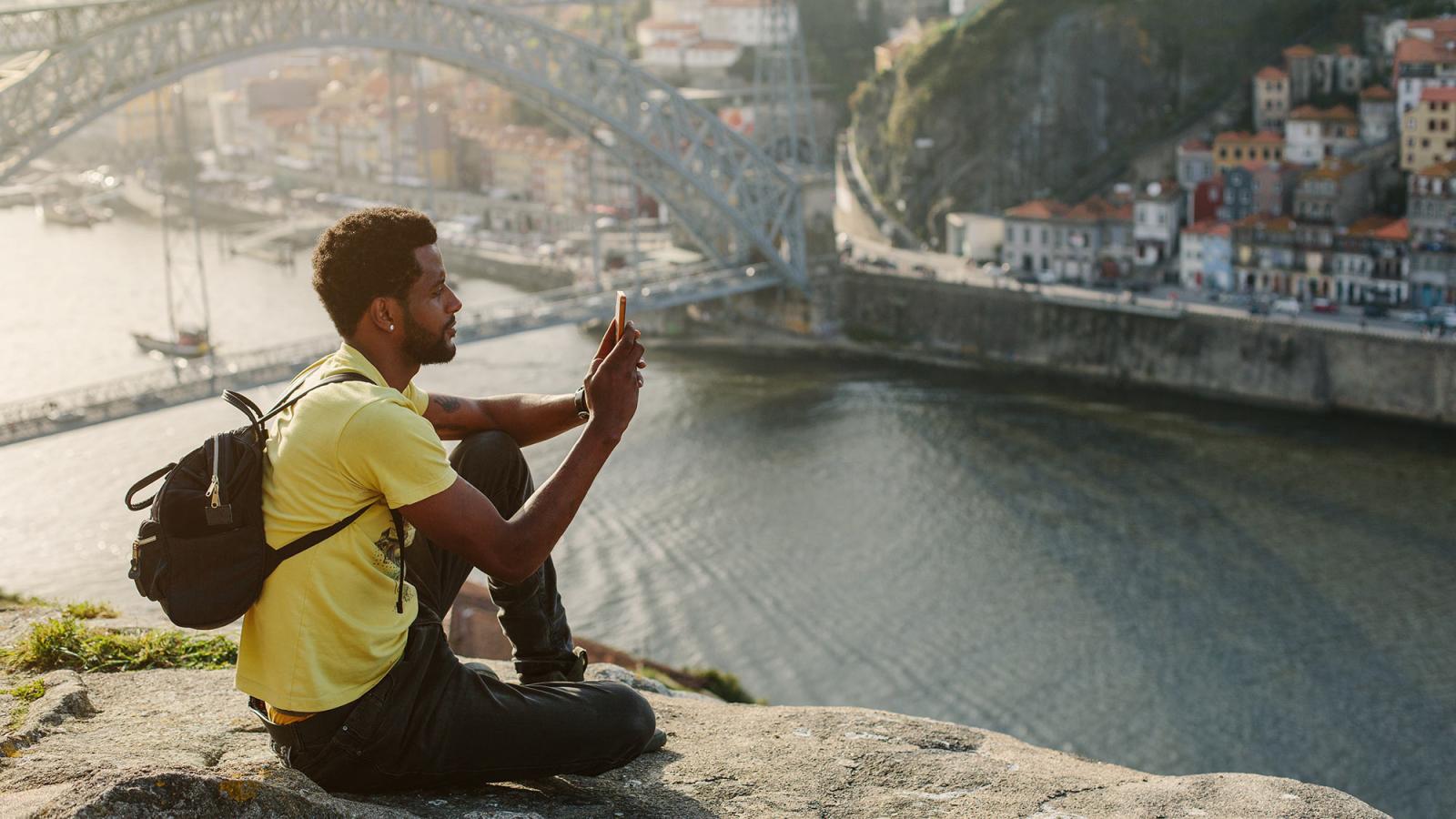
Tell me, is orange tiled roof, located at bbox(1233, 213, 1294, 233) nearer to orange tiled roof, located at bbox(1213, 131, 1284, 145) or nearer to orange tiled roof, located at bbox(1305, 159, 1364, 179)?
orange tiled roof, located at bbox(1305, 159, 1364, 179)

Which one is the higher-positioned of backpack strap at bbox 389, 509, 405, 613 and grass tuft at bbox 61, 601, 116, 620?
backpack strap at bbox 389, 509, 405, 613

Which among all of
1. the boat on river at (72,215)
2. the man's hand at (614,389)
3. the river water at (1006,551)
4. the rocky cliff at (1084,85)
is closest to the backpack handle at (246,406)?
the man's hand at (614,389)

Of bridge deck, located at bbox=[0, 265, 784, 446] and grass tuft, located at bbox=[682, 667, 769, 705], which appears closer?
grass tuft, located at bbox=[682, 667, 769, 705]

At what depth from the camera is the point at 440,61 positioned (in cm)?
1895

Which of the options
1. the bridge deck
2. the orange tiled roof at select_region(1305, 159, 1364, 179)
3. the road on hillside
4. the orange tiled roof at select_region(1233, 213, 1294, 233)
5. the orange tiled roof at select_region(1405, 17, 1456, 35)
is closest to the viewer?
the bridge deck

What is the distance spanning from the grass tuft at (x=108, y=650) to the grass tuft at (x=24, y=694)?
0.64ft

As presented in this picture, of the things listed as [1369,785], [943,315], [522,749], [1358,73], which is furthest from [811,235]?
[522,749]

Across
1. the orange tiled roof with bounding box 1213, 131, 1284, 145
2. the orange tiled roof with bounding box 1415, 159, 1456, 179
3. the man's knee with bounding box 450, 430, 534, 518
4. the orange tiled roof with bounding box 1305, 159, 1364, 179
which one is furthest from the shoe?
the orange tiled roof with bounding box 1213, 131, 1284, 145

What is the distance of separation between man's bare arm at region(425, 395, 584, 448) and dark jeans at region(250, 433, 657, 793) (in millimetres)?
43

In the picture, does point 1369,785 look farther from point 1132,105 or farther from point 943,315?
point 1132,105

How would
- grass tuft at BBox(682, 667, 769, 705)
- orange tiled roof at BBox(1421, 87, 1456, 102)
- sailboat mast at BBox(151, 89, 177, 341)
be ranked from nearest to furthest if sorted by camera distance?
grass tuft at BBox(682, 667, 769, 705) → sailboat mast at BBox(151, 89, 177, 341) → orange tiled roof at BBox(1421, 87, 1456, 102)

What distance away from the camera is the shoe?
8.59ft

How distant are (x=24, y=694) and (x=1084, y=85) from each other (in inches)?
974

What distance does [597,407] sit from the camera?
7.03ft
